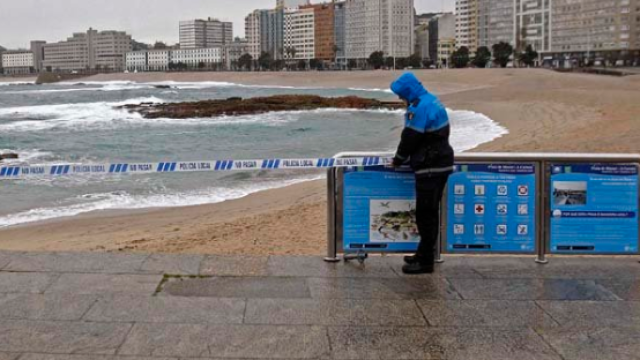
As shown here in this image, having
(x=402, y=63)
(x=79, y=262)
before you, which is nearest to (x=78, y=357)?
(x=79, y=262)

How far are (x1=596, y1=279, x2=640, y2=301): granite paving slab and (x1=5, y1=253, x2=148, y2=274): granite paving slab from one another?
397cm

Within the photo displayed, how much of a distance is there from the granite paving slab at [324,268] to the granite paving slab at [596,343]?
179cm

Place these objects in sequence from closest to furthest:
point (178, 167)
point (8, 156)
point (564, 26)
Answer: point (178, 167) < point (8, 156) < point (564, 26)

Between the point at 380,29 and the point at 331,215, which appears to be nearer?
the point at 331,215

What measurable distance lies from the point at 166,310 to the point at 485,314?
2293 millimetres

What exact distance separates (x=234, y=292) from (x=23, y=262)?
2.19 meters

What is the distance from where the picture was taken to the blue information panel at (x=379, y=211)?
6660 mm

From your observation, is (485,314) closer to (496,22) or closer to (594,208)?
(594,208)

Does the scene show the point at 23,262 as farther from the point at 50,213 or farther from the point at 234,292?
the point at 50,213

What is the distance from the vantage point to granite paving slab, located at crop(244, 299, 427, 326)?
17.3ft

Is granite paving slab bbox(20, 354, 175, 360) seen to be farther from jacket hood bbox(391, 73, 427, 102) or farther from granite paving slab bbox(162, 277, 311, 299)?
jacket hood bbox(391, 73, 427, 102)

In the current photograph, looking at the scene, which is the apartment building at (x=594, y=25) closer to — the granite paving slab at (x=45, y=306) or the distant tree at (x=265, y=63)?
the distant tree at (x=265, y=63)

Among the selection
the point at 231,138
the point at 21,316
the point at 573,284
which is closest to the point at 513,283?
the point at 573,284

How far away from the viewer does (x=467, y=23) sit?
184375 mm
